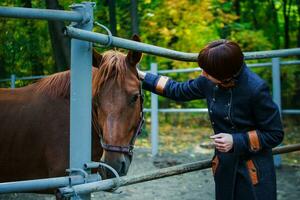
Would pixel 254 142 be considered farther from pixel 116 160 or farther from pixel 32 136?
pixel 32 136

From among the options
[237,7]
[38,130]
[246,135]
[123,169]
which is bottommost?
[123,169]

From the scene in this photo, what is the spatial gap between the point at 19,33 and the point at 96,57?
5.45m

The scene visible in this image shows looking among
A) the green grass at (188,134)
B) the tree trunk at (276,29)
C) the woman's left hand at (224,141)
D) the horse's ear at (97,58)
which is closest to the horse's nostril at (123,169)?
the woman's left hand at (224,141)

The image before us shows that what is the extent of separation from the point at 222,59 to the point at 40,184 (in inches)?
38.9

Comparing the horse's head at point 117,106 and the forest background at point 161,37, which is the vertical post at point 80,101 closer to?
the horse's head at point 117,106

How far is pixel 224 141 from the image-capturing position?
1.98 m

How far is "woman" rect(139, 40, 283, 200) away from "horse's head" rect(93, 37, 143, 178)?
57 centimetres

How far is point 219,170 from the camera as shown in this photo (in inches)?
83.9

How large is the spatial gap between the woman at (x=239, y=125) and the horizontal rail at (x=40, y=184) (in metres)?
0.72

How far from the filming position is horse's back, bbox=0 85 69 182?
319 centimetres

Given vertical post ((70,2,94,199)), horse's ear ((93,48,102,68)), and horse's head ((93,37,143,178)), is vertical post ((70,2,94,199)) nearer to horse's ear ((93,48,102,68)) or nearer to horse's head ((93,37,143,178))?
horse's head ((93,37,143,178))

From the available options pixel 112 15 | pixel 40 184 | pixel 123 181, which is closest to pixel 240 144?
pixel 123 181

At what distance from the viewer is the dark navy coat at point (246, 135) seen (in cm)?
198

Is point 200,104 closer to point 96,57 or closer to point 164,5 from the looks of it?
point 164,5
